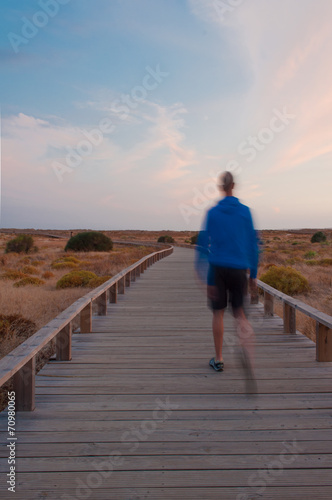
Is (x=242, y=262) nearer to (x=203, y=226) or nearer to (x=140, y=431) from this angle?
(x=203, y=226)

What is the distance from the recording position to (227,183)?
3402mm

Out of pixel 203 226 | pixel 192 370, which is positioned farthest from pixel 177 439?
pixel 203 226

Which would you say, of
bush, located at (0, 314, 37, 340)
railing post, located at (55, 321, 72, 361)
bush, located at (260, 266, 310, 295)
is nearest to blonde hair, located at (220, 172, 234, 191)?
railing post, located at (55, 321, 72, 361)

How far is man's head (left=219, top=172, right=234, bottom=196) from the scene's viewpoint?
340 cm

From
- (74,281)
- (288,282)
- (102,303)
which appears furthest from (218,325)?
(74,281)

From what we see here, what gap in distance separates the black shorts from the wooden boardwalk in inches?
33.4

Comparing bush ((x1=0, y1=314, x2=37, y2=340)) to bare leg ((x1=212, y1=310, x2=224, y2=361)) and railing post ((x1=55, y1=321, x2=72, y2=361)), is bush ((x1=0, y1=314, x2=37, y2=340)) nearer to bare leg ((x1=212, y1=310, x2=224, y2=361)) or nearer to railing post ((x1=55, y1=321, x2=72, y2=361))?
railing post ((x1=55, y1=321, x2=72, y2=361))

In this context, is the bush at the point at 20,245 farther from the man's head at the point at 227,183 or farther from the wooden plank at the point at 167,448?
the wooden plank at the point at 167,448

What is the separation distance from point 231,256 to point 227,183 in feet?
2.18

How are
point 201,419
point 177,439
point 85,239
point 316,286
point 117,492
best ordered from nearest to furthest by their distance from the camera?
point 117,492
point 177,439
point 201,419
point 316,286
point 85,239

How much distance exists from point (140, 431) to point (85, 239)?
1284 inches

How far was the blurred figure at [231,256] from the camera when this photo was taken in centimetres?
331

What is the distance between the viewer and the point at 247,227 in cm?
332

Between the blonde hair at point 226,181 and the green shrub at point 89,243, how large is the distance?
31.3 meters
